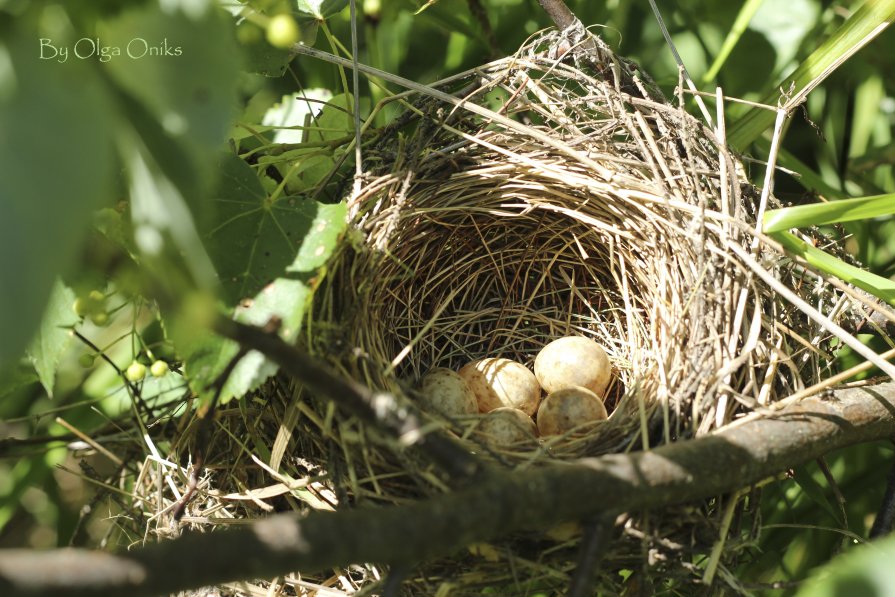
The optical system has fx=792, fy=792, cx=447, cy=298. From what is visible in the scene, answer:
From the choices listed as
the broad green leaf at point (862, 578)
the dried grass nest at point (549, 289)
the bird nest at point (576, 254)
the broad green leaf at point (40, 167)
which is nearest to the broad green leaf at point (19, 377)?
the dried grass nest at point (549, 289)

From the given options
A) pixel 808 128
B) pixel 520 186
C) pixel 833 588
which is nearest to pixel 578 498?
pixel 833 588

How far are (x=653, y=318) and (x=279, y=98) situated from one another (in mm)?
1095

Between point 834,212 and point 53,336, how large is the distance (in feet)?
3.65

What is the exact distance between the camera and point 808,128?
206cm

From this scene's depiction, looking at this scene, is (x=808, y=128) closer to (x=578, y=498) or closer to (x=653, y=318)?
(x=653, y=318)

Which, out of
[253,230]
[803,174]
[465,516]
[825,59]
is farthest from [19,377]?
[803,174]

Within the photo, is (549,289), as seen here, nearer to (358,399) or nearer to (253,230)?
(253,230)

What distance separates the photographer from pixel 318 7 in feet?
4.52

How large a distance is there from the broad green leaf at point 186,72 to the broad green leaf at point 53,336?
30.9 inches

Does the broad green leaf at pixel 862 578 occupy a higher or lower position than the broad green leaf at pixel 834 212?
lower

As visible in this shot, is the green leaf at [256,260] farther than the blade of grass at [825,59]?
No

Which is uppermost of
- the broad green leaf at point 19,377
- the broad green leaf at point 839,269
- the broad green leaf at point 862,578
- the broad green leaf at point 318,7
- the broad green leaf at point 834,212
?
the broad green leaf at point 318,7

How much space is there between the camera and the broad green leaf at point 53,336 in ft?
3.45

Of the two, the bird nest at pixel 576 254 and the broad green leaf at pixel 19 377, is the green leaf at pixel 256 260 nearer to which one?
the bird nest at pixel 576 254
